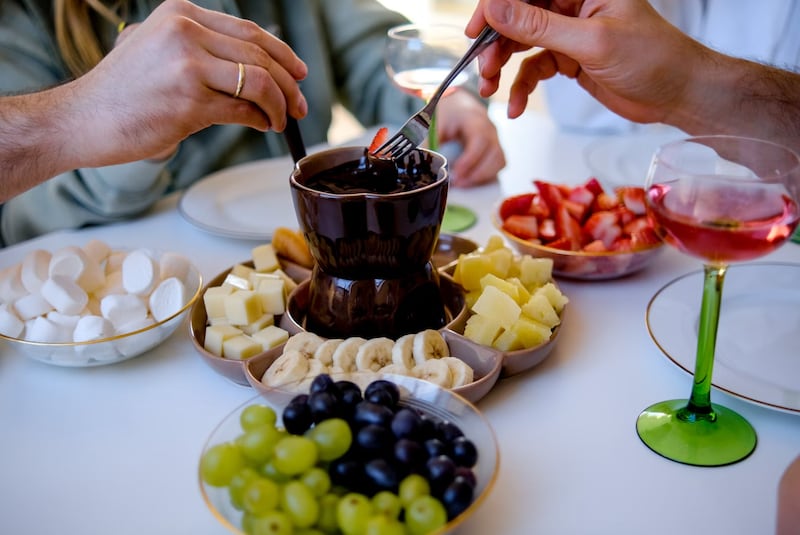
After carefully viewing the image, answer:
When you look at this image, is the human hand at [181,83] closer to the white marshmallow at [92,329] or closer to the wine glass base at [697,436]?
the white marshmallow at [92,329]

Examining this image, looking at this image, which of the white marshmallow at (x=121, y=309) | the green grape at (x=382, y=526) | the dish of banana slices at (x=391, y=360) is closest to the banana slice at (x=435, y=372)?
the dish of banana slices at (x=391, y=360)

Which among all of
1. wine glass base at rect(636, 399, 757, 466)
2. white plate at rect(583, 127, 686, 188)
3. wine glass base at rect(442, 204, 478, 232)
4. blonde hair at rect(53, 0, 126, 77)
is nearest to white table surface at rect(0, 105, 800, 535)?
wine glass base at rect(636, 399, 757, 466)

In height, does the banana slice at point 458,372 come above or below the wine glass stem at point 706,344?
below

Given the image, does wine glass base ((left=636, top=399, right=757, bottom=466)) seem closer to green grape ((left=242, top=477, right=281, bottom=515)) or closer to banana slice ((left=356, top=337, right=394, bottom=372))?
banana slice ((left=356, top=337, right=394, bottom=372))

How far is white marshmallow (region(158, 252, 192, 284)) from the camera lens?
Result: 3.03ft

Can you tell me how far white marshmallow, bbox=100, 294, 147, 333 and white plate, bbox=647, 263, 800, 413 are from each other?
2.02 feet

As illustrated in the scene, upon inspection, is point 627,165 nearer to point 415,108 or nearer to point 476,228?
point 476,228

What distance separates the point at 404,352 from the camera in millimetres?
772

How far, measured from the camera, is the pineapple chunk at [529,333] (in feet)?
2.61

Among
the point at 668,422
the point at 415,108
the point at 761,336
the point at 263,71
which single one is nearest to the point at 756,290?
the point at 761,336

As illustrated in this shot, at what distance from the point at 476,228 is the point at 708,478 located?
0.63 metres

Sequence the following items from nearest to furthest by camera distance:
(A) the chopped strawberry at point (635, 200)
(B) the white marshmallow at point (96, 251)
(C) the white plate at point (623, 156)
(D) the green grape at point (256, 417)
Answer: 1. (D) the green grape at point (256, 417)
2. (B) the white marshmallow at point (96, 251)
3. (A) the chopped strawberry at point (635, 200)
4. (C) the white plate at point (623, 156)

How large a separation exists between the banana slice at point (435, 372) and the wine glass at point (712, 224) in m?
0.21

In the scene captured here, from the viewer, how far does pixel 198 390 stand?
82 centimetres
